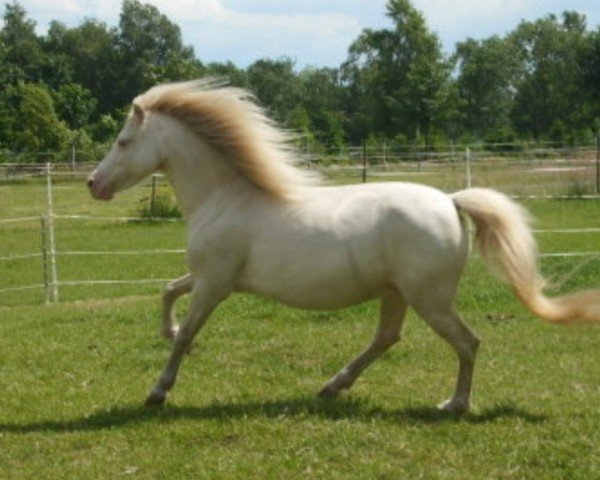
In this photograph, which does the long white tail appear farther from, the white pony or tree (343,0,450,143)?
tree (343,0,450,143)

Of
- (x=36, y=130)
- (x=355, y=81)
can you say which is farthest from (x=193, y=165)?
(x=355, y=81)

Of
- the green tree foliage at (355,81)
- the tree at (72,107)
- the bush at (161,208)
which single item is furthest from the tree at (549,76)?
the bush at (161,208)

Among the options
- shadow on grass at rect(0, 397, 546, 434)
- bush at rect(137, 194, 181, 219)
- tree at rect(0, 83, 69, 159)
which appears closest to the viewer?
shadow on grass at rect(0, 397, 546, 434)

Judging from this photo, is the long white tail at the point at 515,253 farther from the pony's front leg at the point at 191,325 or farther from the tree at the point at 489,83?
the tree at the point at 489,83

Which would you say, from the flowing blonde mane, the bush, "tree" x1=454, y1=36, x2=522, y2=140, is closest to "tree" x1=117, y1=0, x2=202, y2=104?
"tree" x1=454, y1=36, x2=522, y2=140

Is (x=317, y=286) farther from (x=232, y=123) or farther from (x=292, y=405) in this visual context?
(x=232, y=123)

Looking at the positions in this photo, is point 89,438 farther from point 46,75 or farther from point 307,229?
point 46,75

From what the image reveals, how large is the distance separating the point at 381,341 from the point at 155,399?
4.95 ft

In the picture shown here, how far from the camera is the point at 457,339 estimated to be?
6.04 m

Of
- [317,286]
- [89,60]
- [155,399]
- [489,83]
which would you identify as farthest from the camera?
[89,60]

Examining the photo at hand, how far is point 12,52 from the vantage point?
83.1m

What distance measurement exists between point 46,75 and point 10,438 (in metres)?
81.0

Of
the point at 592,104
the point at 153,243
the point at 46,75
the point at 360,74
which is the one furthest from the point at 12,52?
the point at 153,243

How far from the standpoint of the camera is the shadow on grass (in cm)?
592
